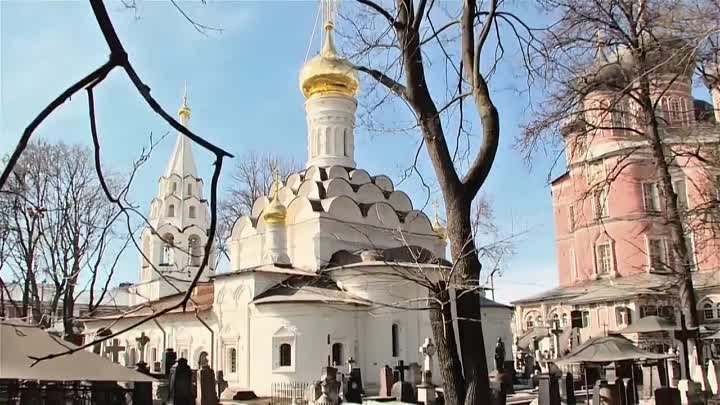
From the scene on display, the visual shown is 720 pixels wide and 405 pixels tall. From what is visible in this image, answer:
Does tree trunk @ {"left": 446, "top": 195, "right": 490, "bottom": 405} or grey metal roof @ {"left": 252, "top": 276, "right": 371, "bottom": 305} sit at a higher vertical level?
grey metal roof @ {"left": 252, "top": 276, "right": 371, "bottom": 305}

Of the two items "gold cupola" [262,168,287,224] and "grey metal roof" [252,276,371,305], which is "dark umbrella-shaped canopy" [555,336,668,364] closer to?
"grey metal roof" [252,276,371,305]

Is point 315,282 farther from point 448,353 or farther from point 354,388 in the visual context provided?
point 448,353

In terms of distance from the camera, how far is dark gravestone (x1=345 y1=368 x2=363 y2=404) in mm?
19359

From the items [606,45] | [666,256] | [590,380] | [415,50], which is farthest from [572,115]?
[666,256]

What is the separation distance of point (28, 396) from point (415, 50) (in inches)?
263

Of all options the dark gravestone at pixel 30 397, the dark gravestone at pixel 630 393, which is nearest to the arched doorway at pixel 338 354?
the dark gravestone at pixel 630 393

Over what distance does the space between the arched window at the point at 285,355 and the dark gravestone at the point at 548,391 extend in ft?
39.0

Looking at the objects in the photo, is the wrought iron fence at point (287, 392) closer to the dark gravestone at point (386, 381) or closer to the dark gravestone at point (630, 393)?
the dark gravestone at point (386, 381)

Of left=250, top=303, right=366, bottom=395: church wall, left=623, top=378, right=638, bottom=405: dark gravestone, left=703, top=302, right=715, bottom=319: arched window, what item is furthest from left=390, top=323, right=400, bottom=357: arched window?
left=703, top=302, right=715, bottom=319: arched window

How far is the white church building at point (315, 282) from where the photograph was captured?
24.4m

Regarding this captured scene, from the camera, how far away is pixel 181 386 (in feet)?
42.6

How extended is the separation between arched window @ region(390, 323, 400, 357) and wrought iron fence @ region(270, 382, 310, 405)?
161 inches

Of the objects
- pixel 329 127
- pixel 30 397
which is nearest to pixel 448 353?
pixel 30 397

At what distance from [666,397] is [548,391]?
2.48 metres
